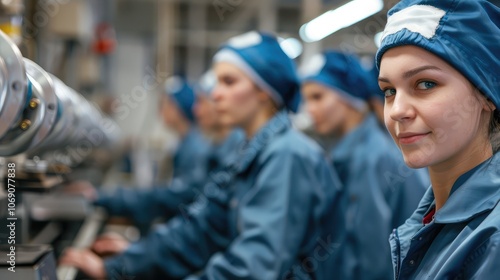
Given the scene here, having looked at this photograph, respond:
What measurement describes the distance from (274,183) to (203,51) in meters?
7.41

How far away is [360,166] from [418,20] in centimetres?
157

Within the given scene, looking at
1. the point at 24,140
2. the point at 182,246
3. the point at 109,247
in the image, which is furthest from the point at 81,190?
the point at 24,140

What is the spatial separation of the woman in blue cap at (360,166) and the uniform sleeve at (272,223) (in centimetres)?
58

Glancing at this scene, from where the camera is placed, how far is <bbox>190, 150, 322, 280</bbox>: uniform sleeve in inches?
65.7

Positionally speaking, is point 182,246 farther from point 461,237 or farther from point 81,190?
point 461,237

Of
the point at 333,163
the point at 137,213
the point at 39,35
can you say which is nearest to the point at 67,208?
the point at 137,213

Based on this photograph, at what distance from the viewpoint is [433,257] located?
0.98 metres

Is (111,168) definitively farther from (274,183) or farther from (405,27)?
(405,27)

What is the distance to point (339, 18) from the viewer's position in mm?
3982

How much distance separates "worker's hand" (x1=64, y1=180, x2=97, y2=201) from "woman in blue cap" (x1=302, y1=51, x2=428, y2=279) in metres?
1.43

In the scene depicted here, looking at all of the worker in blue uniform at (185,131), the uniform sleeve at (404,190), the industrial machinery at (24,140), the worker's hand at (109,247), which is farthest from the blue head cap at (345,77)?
the worker in blue uniform at (185,131)

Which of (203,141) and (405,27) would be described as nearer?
(405,27)

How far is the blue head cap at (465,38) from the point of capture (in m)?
0.95

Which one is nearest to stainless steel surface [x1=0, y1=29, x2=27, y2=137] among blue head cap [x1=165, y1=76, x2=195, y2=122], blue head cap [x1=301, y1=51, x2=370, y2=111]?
blue head cap [x1=301, y1=51, x2=370, y2=111]
